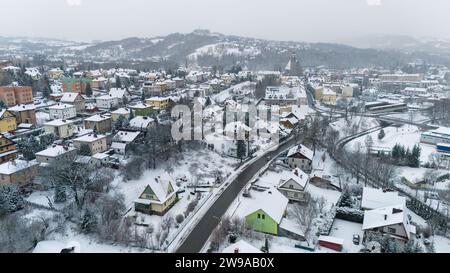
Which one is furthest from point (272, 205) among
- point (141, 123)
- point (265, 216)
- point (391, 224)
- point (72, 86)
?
point (72, 86)

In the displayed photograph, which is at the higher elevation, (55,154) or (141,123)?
(141,123)

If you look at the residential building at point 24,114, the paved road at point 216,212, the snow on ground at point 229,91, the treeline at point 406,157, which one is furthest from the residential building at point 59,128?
the treeline at point 406,157

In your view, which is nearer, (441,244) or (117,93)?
(441,244)

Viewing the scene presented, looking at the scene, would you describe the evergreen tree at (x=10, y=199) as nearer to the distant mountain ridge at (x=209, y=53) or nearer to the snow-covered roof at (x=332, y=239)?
the snow-covered roof at (x=332, y=239)

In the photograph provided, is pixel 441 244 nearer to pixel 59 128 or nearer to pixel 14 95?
pixel 59 128

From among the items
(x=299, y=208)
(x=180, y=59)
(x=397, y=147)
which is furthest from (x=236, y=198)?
(x=180, y=59)

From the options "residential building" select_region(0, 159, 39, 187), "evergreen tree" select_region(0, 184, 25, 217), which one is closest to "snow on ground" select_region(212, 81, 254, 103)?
"residential building" select_region(0, 159, 39, 187)

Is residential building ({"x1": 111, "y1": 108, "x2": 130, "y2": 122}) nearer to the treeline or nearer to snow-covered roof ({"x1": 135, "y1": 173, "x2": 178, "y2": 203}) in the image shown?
snow-covered roof ({"x1": 135, "y1": 173, "x2": 178, "y2": 203})
